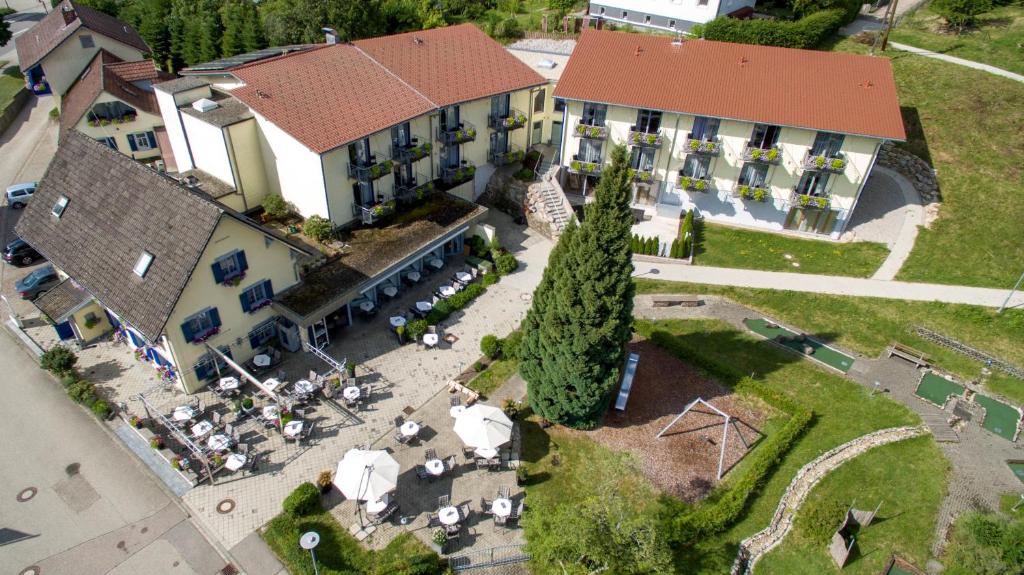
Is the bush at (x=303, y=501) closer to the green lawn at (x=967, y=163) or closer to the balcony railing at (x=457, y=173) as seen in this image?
the balcony railing at (x=457, y=173)

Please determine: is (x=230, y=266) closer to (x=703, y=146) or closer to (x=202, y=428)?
(x=202, y=428)

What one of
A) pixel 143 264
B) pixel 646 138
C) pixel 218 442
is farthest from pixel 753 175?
pixel 143 264

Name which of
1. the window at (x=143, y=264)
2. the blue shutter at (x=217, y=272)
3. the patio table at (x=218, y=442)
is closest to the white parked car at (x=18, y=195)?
the window at (x=143, y=264)

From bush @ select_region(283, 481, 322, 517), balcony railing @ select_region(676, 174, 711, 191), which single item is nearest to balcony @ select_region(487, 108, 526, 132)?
balcony railing @ select_region(676, 174, 711, 191)

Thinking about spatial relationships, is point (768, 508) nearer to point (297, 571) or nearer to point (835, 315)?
point (835, 315)

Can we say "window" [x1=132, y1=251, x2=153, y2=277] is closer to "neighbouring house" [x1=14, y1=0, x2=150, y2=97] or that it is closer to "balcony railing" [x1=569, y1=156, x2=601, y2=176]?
"balcony railing" [x1=569, y1=156, x2=601, y2=176]
